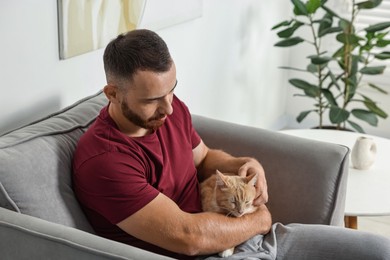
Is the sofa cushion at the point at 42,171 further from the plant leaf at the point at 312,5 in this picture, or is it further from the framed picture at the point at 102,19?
the plant leaf at the point at 312,5

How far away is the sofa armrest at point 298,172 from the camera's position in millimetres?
2139

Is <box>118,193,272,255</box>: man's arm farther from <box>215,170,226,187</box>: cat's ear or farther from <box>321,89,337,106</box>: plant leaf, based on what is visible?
<box>321,89,337,106</box>: plant leaf

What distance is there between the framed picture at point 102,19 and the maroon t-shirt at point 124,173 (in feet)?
1.16

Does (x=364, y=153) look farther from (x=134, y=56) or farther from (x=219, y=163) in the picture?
(x=134, y=56)

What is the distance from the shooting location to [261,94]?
3.81 meters

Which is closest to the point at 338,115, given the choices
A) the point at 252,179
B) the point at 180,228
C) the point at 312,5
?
the point at 312,5

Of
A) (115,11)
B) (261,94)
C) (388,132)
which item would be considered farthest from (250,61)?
(115,11)

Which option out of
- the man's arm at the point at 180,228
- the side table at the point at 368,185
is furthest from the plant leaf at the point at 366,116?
the man's arm at the point at 180,228

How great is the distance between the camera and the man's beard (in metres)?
1.81

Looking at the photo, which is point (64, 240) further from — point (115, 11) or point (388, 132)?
point (388, 132)

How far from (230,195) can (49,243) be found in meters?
0.55

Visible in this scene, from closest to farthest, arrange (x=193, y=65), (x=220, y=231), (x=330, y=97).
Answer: (x=220, y=231) < (x=193, y=65) < (x=330, y=97)

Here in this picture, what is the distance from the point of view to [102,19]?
7.43ft

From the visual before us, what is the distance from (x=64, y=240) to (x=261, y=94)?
2372 mm
